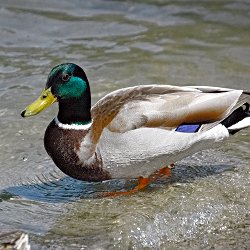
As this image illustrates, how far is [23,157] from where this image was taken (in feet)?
21.5

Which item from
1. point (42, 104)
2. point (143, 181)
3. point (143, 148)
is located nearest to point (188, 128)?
point (143, 148)

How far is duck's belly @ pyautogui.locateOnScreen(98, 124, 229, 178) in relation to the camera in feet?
18.3

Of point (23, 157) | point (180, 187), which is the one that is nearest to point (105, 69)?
point (23, 157)

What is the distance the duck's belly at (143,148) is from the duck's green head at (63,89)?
13.5 inches

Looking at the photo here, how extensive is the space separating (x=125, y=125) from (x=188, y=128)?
465 millimetres

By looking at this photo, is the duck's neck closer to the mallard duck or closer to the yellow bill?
the mallard duck

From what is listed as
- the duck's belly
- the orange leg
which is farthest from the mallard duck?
the orange leg

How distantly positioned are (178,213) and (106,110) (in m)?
0.87

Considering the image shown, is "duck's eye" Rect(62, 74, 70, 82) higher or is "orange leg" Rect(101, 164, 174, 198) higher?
"duck's eye" Rect(62, 74, 70, 82)

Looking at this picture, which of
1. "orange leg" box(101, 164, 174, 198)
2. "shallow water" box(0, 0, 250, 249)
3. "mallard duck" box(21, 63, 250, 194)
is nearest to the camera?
"shallow water" box(0, 0, 250, 249)

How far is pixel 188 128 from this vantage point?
572 centimetres

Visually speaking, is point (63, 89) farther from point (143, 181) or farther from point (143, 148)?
point (143, 181)

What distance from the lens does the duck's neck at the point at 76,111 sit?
18.8 ft

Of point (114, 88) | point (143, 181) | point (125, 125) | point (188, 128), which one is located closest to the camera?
point (125, 125)
